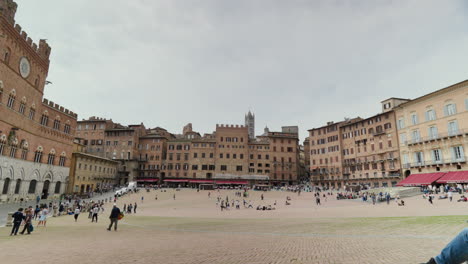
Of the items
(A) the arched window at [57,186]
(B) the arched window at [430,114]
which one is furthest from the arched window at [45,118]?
(B) the arched window at [430,114]

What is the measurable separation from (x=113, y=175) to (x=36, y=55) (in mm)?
36853

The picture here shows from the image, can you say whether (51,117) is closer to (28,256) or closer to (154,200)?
(154,200)

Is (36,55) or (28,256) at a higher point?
(36,55)

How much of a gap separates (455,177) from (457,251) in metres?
47.0

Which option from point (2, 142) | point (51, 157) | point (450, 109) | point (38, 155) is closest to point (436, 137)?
point (450, 109)

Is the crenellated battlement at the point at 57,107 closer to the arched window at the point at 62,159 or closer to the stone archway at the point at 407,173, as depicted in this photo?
the arched window at the point at 62,159

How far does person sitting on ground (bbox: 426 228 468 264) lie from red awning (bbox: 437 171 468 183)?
4536cm

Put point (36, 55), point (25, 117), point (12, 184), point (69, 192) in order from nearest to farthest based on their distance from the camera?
point (12, 184) → point (25, 117) → point (36, 55) → point (69, 192)

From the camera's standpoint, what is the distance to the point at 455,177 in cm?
3834

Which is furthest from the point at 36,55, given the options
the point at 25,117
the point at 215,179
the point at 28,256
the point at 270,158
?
the point at 270,158

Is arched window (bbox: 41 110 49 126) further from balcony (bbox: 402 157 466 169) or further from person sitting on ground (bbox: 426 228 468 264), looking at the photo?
balcony (bbox: 402 157 466 169)

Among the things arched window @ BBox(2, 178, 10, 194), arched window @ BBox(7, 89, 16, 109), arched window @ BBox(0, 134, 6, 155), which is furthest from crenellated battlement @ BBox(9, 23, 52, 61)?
arched window @ BBox(2, 178, 10, 194)

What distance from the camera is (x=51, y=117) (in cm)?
4431

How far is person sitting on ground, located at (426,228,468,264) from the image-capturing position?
10.7ft
